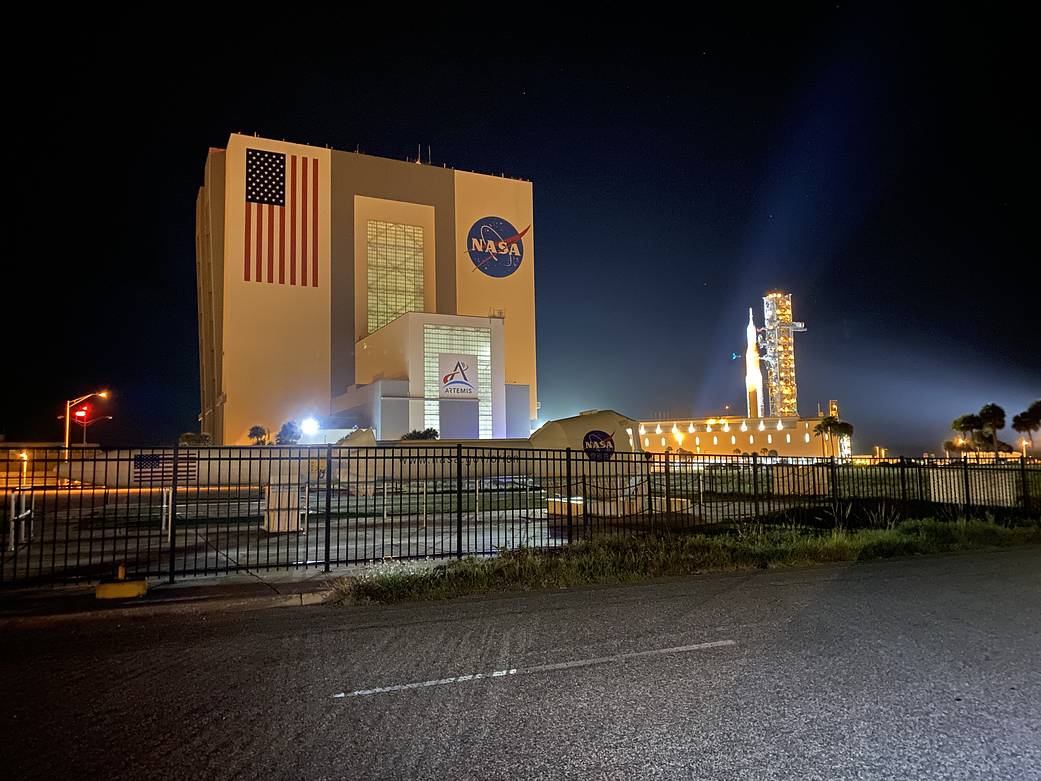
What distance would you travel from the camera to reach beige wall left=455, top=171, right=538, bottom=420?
75.4m

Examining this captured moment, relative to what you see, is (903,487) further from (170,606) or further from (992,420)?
(992,420)

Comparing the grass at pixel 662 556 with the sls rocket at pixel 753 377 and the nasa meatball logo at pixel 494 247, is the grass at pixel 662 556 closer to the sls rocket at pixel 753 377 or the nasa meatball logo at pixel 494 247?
the nasa meatball logo at pixel 494 247


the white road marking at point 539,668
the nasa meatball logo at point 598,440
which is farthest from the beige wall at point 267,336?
the white road marking at point 539,668

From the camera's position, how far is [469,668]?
5.86m

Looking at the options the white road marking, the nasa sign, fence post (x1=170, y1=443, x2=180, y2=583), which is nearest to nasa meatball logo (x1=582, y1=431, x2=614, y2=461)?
fence post (x1=170, y1=443, x2=180, y2=583)

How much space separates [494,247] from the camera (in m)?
76.9

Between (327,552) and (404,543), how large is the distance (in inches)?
161

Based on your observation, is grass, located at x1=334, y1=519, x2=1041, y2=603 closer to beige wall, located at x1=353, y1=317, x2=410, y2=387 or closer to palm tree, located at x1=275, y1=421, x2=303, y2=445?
beige wall, located at x1=353, y1=317, x2=410, y2=387

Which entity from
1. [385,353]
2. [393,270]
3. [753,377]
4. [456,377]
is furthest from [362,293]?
[753,377]

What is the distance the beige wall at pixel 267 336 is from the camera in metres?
63.3

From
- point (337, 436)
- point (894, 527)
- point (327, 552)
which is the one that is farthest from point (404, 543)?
point (337, 436)

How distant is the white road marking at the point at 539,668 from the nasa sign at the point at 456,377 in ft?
167

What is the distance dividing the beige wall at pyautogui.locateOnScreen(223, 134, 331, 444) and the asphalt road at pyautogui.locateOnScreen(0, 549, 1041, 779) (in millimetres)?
59186

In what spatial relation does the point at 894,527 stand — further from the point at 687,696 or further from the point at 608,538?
the point at 687,696
